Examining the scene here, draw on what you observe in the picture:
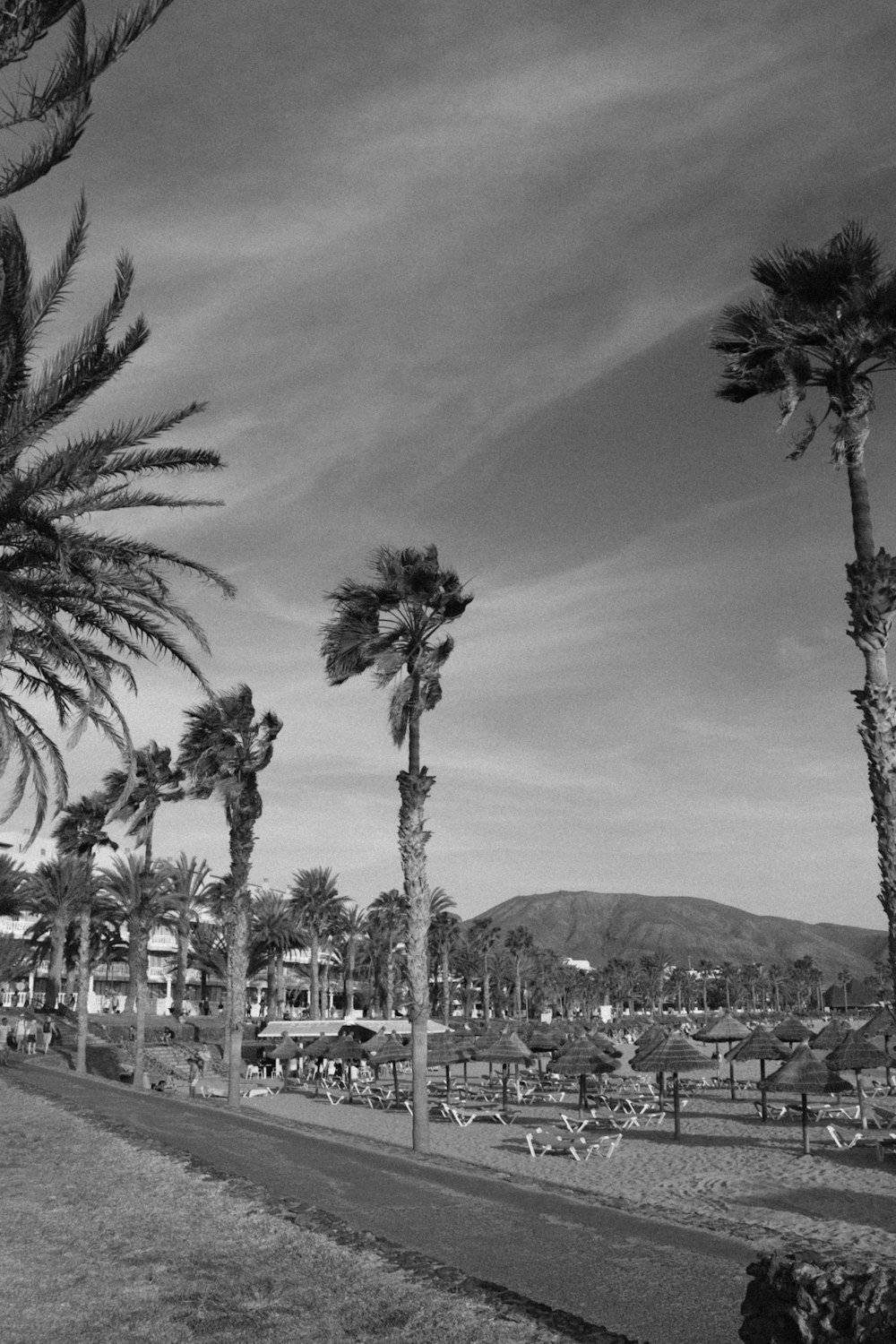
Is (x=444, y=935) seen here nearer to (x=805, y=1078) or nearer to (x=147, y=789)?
(x=147, y=789)

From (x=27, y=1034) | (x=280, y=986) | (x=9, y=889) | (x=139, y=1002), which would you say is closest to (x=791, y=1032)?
(x=139, y=1002)

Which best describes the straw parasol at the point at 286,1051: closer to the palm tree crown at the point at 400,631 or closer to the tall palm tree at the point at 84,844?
the tall palm tree at the point at 84,844

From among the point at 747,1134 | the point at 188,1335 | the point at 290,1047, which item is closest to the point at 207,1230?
the point at 188,1335

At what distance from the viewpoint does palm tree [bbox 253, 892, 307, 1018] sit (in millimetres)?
75250

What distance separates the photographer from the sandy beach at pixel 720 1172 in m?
14.3

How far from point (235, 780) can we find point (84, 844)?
59.9 ft

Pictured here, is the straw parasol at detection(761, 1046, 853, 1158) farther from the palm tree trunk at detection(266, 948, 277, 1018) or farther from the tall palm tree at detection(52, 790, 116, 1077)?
the palm tree trunk at detection(266, 948, 277, 1018)

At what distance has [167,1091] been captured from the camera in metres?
37.0

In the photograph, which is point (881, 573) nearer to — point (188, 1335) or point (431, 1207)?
point (431, 1207)

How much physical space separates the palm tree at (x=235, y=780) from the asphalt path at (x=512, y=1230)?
988cm

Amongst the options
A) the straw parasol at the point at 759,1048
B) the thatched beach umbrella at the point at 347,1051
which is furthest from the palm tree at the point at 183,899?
the straw parasol at the point at 759,1048

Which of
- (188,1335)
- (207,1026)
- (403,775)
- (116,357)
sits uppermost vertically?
(116,357)

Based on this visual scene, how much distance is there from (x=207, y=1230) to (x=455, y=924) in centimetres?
9647

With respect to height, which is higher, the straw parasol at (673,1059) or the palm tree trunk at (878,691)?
the palm tree trunk at (878,691)
